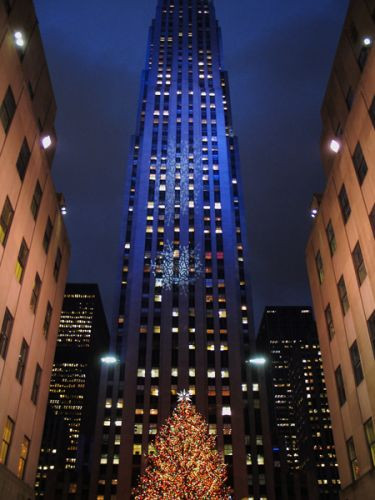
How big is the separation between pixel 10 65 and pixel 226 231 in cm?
7215

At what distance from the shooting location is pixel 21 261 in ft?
87.2

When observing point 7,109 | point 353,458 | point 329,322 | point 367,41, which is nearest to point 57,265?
point 7,109

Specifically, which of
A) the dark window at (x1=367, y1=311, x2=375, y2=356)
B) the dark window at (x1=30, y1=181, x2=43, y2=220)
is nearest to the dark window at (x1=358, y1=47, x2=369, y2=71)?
the dark window at (x1=367, y1=311, x2=375, y2=356)

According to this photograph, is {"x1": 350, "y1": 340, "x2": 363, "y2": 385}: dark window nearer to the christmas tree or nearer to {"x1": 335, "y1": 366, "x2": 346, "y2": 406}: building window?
{"x1": 335, "y1": 366, "x2": 346, "y2": 406}: building window

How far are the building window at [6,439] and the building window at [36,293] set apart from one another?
263 inches

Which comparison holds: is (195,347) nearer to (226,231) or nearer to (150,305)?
(150,305)

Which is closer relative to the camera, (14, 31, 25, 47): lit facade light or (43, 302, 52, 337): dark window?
(14, 31, 25, 47): lit facade light

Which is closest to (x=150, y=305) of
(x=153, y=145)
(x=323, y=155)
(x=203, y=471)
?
(x=153, y=145)

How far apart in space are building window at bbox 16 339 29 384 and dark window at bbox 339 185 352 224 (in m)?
20.0

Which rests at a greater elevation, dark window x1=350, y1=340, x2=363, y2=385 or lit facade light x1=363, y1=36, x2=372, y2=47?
lit facade light x1=363, y1=36, x2=372, y2=47

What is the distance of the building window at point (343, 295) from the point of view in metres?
28.0

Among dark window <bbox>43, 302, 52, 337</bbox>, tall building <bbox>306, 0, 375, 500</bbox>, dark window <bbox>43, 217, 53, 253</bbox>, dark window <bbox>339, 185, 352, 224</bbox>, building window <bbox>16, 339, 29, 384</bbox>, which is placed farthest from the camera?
dark window <bbox>43, 302, 52, 337</bbox>

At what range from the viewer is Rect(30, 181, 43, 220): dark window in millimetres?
28594

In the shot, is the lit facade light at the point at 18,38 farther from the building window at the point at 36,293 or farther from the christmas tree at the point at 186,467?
the christmas tree at the point at 186,467
